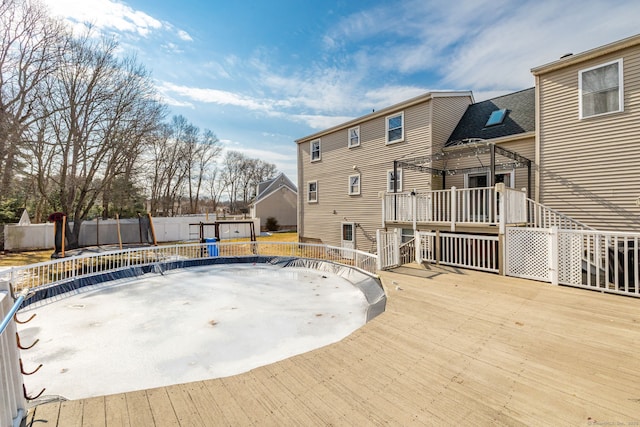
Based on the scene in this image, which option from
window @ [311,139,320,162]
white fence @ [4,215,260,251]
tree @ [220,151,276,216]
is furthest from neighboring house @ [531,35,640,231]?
tree @ [220,151,276,216]

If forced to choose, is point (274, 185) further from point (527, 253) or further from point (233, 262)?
point (527, 253)

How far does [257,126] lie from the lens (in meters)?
26.2

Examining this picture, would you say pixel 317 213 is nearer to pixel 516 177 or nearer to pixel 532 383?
pixel 516 177

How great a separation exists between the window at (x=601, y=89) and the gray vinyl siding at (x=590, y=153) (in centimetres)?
11

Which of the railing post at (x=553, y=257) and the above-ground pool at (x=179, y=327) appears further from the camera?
the railing post at (x=553, y=257)

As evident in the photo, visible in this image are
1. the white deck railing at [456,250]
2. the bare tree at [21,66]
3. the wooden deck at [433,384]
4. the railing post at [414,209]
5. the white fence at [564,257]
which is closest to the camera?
the wooden deck at [433,384]

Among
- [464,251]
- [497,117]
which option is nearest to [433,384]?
[464,251]

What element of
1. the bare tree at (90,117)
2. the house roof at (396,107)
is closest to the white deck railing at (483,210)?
the house roof at (396,107)

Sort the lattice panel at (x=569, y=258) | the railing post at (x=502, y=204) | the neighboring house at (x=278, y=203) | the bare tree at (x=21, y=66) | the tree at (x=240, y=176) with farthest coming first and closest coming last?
the tree at (x=240, y=176)
the neighboring house at (x=278, y=203)
the bare tree at (x=21, y=66)
the railing post at (x=502, y=204)
the lattice panel at (x=569, y=258)

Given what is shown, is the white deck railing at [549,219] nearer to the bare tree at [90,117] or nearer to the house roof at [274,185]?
the bare tree at [90,117]

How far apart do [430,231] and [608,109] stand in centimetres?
537

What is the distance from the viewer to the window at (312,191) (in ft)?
50.9

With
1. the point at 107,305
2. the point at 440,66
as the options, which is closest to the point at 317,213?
the point at 440,66

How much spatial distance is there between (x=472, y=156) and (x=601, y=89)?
346cm
